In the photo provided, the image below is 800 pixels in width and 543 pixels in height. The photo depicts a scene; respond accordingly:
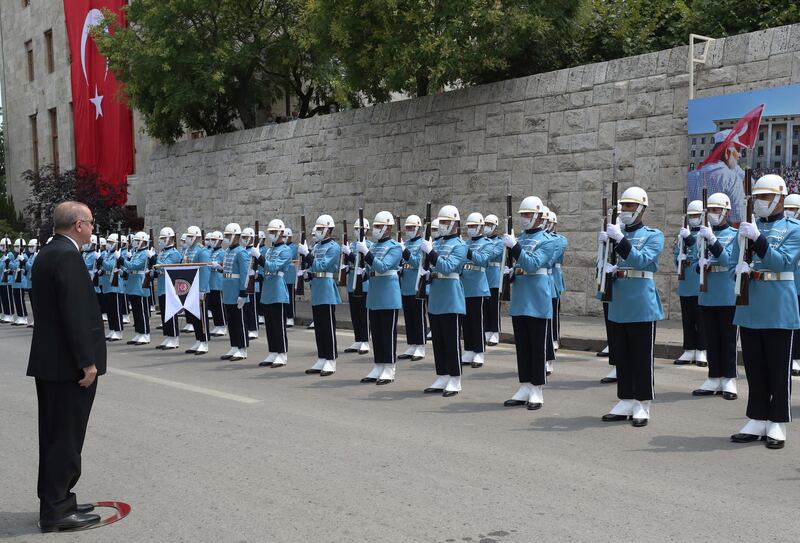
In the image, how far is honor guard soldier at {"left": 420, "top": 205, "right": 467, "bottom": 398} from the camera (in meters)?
9.71

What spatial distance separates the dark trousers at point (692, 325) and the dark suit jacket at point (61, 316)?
798 centimetres

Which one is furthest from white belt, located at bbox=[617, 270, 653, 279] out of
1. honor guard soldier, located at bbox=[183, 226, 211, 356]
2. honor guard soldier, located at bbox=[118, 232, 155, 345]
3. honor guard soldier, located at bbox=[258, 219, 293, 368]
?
honor guard soldier, located at bbox=[118, 232, 155, 345]

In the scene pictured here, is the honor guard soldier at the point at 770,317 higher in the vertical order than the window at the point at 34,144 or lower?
lower

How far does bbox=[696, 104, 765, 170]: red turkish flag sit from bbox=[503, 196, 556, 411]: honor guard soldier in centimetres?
619

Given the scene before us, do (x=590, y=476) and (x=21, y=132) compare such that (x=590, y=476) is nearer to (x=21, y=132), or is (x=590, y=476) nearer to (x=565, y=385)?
(x=565, y=385)

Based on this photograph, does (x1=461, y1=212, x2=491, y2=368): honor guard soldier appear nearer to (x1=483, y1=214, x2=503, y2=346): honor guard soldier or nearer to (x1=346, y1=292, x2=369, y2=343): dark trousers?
(x1=483, y1=214, x2=503, y2=346): honor guard soldier

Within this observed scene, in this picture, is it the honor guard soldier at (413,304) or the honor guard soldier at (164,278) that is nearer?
the honor guard soldier at (413,304)

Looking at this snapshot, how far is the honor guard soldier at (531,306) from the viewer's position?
344 inches

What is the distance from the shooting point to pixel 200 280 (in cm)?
1499

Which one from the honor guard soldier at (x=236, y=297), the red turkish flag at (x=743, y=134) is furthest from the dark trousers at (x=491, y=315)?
the red turkish flag at (x=743, y=134)

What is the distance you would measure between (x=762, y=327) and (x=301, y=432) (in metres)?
3.94

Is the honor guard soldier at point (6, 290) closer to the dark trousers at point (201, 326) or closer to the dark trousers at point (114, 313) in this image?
the dark trousers at point (114, 313)

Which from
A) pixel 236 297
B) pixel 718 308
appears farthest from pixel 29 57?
pixel 718 308

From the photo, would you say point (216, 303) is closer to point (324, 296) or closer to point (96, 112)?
point (324, 296)
